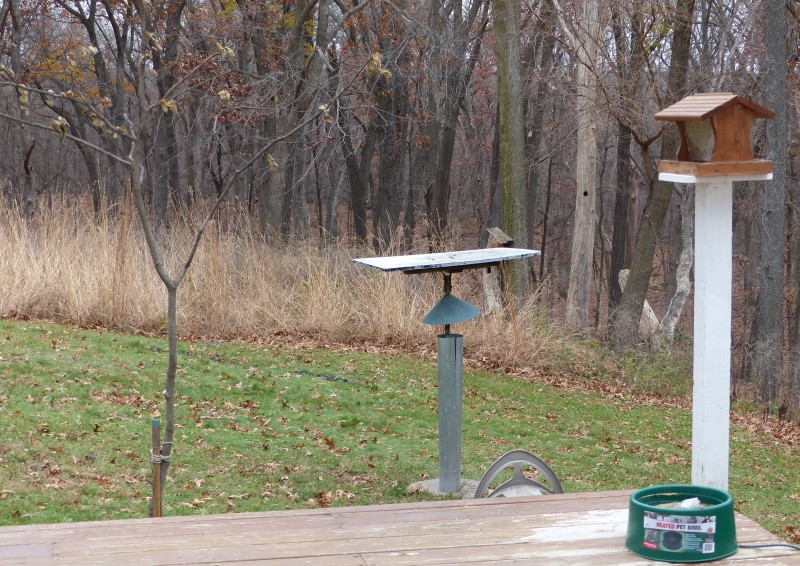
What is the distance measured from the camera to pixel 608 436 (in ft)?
25.6

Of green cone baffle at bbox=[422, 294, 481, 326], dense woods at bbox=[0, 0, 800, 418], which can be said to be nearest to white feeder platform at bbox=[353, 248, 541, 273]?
green cone baffle at bbox=[422, 294, 481, 326]

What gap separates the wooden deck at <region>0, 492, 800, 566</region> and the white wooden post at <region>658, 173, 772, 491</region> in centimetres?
25

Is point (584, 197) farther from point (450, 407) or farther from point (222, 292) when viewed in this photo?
point (450, 407)

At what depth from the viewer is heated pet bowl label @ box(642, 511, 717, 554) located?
2574 millimetres

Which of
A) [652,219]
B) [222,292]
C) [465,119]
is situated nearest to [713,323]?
[222,292]

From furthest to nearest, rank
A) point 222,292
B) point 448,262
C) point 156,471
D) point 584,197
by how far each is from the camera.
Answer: point 584,197, point 222,292, point 448,262, point 156,471

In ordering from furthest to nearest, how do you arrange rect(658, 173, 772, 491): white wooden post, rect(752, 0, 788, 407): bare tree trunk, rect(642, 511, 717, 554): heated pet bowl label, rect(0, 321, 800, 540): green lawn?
rect(752, 0, 788, 407): bare tree trunk
rect(0, 321, 800, 540): green lawn
rect(658, 173, 772, 491): white wooden post
rect(642, 511, 717, 554): heated pet bowl label

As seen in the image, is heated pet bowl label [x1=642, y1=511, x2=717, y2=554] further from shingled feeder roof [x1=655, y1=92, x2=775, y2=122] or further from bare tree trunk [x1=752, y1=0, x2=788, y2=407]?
bare tree trunk [x1=752, y1=0, x2=788, y2=407]

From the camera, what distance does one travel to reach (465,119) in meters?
27.5

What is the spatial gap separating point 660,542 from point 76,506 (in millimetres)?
3504

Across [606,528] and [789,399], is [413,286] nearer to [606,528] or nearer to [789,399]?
[789,399]

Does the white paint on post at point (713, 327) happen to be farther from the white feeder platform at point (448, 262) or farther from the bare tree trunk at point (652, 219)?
the bare tree trunk at point (652, 219)

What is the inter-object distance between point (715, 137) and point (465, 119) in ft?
81.6

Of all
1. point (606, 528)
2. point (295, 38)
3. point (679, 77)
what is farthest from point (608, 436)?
point (295, 38)
